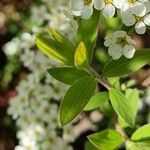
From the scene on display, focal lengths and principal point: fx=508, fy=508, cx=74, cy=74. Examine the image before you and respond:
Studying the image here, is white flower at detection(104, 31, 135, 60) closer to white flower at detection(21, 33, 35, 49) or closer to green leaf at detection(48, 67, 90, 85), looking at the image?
green leaf at detection(48, 67, 90, 85)

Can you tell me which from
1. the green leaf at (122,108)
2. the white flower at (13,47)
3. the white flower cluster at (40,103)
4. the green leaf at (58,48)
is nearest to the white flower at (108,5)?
the green leaf at (58,48)

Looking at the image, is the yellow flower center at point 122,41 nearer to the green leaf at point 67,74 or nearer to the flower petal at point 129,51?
the flower petal at point 129,51

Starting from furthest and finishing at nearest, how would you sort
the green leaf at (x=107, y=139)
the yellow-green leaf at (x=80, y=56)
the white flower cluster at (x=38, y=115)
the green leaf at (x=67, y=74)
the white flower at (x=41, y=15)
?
the white flower at (x=41, y=15) → the white flower cluster at (x=38, y=115) → the green leaf at (x=107, y=139) → the green leaf at (x=67, y=74) → the yellow-green leaf at (x=80, y=56)

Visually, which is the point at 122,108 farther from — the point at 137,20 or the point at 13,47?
the point at 13,47

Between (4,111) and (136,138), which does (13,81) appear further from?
(136,138)

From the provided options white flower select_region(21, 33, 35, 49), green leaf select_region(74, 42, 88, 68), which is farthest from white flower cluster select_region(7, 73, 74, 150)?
green leaf select_region(74, 42, 88, 68)

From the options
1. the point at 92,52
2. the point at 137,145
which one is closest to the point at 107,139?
the point at 137,145

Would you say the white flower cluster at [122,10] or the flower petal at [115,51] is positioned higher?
the white flower cluster at [122,10]

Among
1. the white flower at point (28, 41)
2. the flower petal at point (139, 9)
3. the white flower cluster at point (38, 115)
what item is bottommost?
the white flower cluster at point (38, 115)
